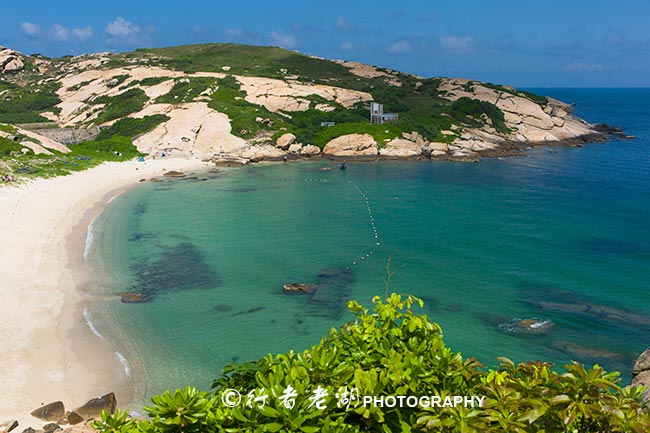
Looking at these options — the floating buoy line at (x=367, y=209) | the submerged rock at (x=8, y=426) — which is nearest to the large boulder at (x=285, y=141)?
the floating buoy line at (x=367, y=209)

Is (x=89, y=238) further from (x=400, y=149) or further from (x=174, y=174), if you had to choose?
(x=400, y=149)

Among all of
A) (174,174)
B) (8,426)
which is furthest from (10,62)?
(8,426)

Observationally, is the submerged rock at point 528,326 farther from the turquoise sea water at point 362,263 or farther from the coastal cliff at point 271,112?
the coastal cliff at point 271,112

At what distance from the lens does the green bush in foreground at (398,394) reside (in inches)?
185

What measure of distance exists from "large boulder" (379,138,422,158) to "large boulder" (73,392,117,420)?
62.2 meters

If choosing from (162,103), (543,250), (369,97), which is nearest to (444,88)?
(369,97)

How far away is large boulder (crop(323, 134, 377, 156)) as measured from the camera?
74.1 metres

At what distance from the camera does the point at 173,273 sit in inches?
1125

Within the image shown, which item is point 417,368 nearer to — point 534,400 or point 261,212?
point 534,400

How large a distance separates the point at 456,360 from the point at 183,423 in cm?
353

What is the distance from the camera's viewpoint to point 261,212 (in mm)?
43000

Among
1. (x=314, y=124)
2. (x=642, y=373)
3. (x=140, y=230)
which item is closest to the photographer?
(x=642, y=373)

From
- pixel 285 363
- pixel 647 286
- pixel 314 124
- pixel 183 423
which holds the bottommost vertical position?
pixel 647 286

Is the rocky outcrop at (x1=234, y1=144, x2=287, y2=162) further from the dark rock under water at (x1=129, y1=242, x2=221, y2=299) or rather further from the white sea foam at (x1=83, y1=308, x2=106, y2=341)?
the white sea foam at (x1=83, y1=308, x2=106, y2=341)
